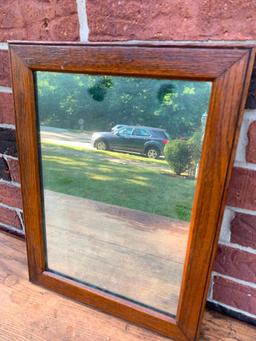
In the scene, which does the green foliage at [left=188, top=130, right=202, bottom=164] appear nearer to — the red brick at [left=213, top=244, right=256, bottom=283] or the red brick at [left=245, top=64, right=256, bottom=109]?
the red brick at [left=245, top=64, right=256, bottom=109]

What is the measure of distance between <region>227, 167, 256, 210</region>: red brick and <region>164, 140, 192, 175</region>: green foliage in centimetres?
10

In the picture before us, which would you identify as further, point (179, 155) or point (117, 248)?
point (117, 248)

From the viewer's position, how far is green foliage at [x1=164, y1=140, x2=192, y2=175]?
0.36 m

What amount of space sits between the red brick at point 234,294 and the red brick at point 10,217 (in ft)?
1.68

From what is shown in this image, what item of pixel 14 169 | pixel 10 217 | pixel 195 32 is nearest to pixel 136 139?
pixel 195 32

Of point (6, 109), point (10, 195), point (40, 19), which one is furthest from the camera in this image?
point (10, 195)

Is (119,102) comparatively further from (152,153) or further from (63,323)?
(63,323)

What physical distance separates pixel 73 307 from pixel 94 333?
2.8 inches

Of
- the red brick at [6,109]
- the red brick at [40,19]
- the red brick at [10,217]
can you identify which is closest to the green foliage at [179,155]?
the red brick at [40,19]

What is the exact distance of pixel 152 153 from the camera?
0.38 metres

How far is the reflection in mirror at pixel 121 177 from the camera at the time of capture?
358mm

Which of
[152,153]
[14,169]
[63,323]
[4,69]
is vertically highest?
[4,69]

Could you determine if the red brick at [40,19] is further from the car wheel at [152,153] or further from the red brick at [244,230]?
the red brick at [244,230]

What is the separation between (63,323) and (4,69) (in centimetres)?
51
